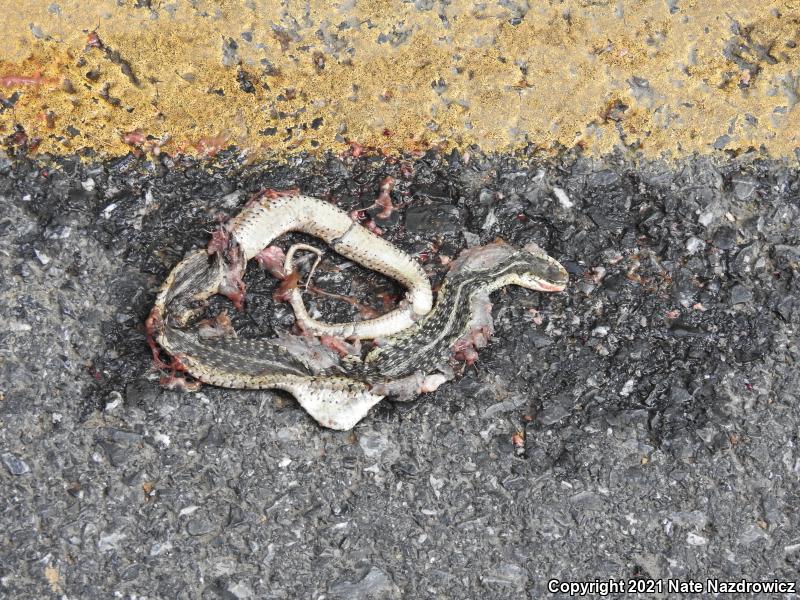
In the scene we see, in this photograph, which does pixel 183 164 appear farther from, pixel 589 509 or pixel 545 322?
pixel 589 509

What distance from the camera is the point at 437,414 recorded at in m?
3.77

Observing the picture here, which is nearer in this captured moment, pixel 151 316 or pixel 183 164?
pixel 151 316

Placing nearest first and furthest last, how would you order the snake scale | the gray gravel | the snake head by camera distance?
the gray gravel
the snake scale
the snake head

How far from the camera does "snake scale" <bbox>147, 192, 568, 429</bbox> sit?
3.68 metres

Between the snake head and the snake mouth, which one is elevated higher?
the snake head

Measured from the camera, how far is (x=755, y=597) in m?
3.63

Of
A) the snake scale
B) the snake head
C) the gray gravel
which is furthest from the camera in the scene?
the snake head

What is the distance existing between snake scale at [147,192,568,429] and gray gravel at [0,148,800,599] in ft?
0.27

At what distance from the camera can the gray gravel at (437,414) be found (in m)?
3.44

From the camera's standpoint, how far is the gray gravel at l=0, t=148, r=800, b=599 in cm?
344

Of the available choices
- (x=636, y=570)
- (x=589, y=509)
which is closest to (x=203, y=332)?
(x=589, y=509)

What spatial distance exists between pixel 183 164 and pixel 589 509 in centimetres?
240

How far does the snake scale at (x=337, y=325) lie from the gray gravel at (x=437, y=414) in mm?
84

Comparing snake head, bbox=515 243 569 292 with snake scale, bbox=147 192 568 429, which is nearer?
snake scale, bbox=147 192 568 429
